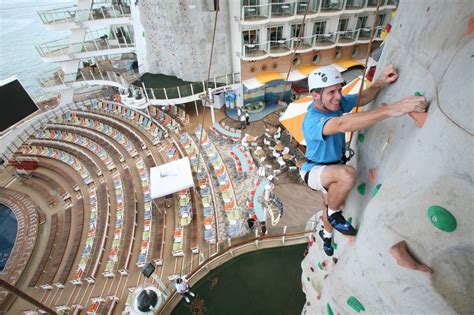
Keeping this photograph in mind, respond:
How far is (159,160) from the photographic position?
14.8 meters

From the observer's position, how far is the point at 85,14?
16.5 metres

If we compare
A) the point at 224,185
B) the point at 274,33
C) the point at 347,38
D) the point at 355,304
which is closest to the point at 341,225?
the point at 355,304

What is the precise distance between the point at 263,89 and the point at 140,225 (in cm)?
1234

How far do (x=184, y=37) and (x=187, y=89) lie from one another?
10.7ft

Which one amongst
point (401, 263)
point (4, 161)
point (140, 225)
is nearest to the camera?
point (401, 263)

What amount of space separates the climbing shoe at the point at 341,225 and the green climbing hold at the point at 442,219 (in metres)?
1.24

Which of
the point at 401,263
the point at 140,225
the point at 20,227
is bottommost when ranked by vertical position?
the point at 20,227

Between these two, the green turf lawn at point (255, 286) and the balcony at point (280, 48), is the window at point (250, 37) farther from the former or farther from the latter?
the green turf lawn at point (255, 286)

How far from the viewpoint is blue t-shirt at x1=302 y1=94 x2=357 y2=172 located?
9.30 feet

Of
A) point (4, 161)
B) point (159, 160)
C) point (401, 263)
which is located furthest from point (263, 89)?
point (4, 161)

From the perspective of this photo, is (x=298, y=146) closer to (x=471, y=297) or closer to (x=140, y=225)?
(x=140, y=225)

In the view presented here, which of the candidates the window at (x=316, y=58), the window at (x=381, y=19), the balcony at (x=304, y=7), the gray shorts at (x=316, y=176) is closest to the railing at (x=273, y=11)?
the balcony at (x=304, y=7)

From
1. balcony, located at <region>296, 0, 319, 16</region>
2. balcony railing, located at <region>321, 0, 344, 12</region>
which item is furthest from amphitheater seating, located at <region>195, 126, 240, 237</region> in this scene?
balcony railing, located at <region>321, 0, 344, 12</region>

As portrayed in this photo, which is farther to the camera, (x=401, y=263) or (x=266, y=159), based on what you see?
(x=266, y=159)
